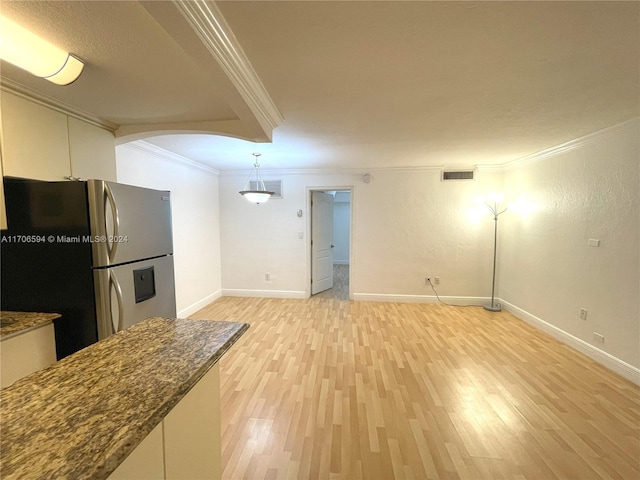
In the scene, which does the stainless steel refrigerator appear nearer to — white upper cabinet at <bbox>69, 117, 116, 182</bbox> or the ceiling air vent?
white upper cabinet at <bbox>69, 117, 116, 182</bbox>

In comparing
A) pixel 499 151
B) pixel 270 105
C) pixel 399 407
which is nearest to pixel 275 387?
pixel 399 407

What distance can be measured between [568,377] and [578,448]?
1014 mm

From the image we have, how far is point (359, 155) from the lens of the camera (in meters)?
3.81

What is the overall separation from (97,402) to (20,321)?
1531 mm

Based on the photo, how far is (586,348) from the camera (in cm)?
294

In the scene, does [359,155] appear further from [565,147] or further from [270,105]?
[565,147]

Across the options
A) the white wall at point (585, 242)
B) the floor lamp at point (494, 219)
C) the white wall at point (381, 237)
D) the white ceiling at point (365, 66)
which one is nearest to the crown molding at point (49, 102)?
the white ceiling at point (365, 66)

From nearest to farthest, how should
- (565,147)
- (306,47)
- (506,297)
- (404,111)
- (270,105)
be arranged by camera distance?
(306,47) → (270,105) → (404,111) → (565,147) → (506,297)

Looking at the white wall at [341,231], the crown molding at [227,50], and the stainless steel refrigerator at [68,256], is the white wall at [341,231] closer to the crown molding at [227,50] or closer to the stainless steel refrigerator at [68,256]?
the crown molding at [227,50]

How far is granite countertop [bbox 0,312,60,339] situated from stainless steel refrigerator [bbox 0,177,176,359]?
2.6 inches

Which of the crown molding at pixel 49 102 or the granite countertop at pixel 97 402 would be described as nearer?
the granite countertop at pixel 97 402

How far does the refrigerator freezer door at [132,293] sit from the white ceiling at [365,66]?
1.24 m

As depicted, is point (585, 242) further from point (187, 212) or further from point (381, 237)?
point (187, 212)

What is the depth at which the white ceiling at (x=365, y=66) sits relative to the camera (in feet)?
3.84
